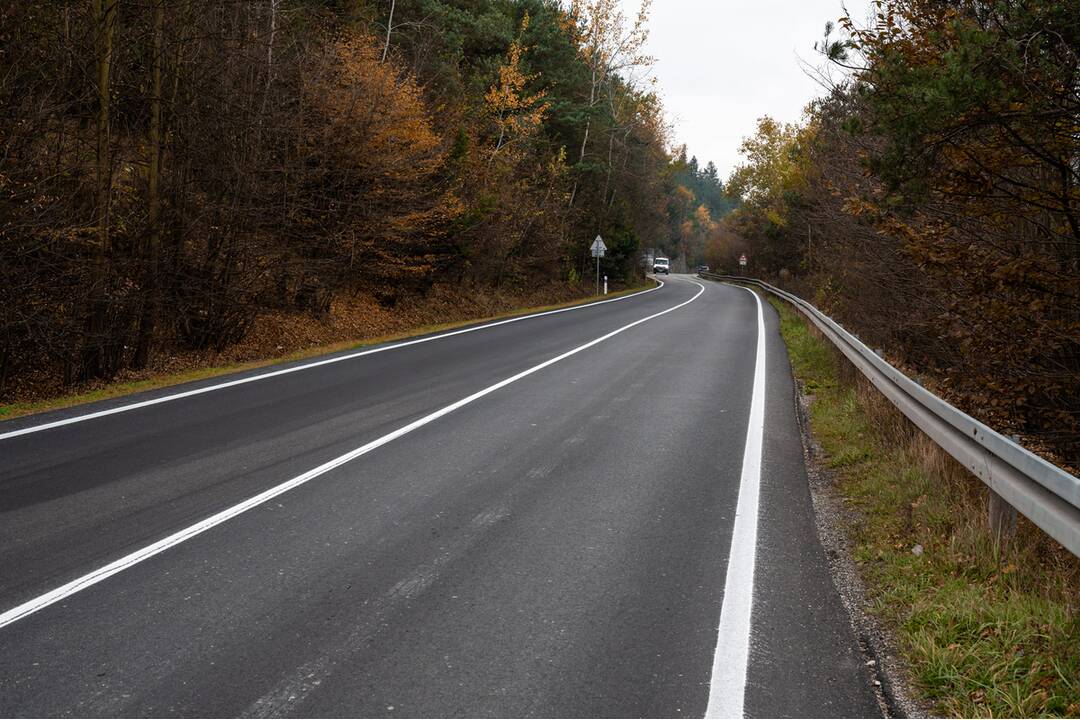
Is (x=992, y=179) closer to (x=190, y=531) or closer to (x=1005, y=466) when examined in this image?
(x=1005, y=466)

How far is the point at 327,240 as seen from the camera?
739 inches

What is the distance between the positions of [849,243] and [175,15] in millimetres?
13488

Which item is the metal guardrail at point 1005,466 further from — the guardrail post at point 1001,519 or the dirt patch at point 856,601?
the dirt patch at point 856,601

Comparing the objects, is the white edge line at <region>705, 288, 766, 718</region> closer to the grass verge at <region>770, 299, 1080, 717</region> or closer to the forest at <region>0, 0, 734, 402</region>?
the grass verge at <region>770, 299, 1080, 717</region>

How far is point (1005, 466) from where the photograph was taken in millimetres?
4594

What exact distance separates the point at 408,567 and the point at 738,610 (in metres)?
1.92

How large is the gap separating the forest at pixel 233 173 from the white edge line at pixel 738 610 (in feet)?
28.8

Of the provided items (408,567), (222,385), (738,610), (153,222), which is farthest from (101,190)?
(738,610)

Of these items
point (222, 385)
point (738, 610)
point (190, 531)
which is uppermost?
point (738, 610)

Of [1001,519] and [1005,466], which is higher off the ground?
[1005,466]

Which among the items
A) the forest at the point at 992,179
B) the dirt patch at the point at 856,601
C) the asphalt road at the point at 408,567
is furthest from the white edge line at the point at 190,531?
the forest at the point at 992,179

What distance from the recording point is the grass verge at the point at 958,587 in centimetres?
334

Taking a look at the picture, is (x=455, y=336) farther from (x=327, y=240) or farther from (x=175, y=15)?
(x=175, y=15)

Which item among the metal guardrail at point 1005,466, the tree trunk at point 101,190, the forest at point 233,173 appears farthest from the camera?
the tree trunk at point 101,190
